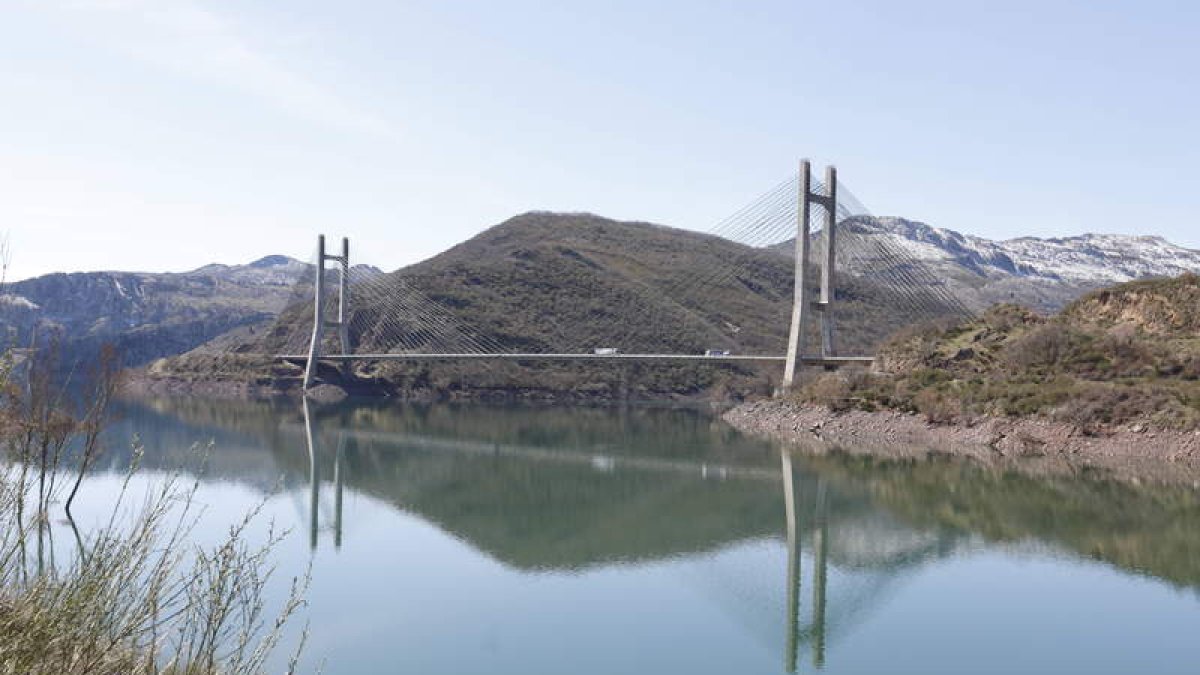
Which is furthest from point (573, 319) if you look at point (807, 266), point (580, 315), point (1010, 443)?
point (1010, 443)

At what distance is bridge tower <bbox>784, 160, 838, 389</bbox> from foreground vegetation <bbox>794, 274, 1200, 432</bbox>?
2022mm

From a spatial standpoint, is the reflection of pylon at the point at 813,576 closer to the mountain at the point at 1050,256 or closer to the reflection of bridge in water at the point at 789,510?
the reflection of bridge in water at the point at 789,510

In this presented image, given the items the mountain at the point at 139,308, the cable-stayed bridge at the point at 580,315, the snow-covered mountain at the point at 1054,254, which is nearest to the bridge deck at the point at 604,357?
the cable-stayed bridge at the point at 580,315

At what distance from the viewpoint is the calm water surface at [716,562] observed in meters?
9.88

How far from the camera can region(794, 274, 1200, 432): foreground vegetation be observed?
26.4 m

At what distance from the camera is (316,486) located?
23.2 metres

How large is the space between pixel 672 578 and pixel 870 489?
911cm

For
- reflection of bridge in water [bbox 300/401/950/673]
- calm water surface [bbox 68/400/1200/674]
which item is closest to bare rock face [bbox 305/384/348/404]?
reflection of bridge in water [bbox 300/401/950/673]

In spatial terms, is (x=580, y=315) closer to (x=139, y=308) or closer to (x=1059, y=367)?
(x=1059, y=367)

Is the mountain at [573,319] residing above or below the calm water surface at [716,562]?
above

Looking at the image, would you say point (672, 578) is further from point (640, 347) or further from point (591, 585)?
point (640, 347)

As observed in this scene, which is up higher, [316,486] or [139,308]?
[139,308]

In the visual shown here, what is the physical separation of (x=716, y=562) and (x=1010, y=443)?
52.8 ft

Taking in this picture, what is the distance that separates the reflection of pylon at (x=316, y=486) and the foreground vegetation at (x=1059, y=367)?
57.8 feet
